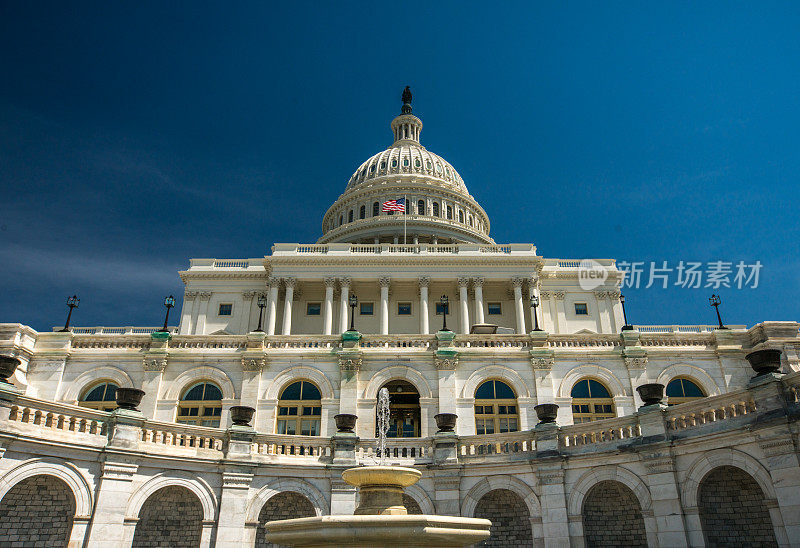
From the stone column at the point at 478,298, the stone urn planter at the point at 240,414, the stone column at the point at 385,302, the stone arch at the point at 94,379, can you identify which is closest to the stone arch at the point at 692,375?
the stone urn planter at the point at 240,414

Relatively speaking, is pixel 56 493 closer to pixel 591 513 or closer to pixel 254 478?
pixel 254 478

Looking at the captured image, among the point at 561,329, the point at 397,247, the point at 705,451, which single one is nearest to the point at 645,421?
the point at 705,451

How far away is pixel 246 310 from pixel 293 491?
1978 inches

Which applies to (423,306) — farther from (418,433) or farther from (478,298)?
(418,433)

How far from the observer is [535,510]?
23.5 meters

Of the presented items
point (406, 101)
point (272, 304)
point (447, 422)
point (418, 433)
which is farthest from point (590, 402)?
point (406, 101)

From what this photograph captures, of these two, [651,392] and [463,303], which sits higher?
[463,303]

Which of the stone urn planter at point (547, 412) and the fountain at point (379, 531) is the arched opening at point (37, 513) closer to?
the fountain at point (379, 531)

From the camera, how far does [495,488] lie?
24.5 metres

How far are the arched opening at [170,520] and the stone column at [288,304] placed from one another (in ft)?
139

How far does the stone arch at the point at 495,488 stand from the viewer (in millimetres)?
23766

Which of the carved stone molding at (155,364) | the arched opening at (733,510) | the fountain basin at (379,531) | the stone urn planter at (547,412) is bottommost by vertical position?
the fountain basin at (379,531)

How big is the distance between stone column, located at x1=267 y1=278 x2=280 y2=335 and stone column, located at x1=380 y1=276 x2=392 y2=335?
40.3ft

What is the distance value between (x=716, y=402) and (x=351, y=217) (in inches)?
3758
